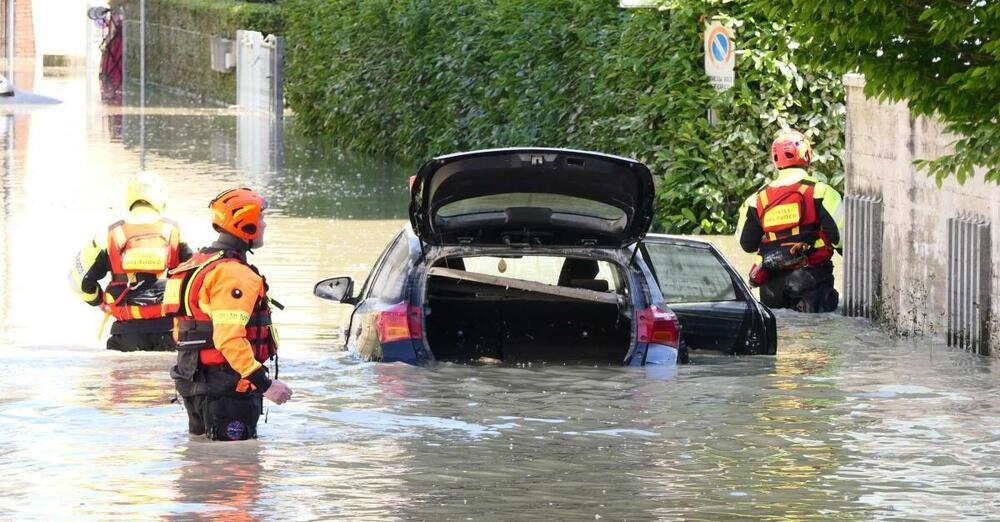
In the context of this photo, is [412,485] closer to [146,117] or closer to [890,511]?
[890,511]

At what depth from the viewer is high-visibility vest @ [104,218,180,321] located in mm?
14930

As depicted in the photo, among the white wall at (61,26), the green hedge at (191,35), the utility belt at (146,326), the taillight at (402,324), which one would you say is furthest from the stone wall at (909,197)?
the white wall at (61,26)

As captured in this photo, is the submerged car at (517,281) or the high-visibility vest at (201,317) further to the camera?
the submerged car at (517,281)

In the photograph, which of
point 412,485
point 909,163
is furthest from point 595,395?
point 909,163

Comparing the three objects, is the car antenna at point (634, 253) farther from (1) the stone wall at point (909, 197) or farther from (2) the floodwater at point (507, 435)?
(1) the stone wall at point (909, 197)

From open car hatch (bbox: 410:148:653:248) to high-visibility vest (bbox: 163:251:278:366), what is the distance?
8.19 ft

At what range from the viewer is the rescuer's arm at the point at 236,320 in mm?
10930

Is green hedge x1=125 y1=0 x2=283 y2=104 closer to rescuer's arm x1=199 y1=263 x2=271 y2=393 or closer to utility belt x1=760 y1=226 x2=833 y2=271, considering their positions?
utility belt x1=760 y1=226 x2=833 y2=271

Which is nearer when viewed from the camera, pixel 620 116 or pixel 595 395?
pixel 595 395

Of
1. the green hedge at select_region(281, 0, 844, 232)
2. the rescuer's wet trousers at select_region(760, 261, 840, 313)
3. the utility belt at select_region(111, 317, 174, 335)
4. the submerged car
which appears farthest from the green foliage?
the rescuer's wet trousers at select_region(760, 261, 840, 313)

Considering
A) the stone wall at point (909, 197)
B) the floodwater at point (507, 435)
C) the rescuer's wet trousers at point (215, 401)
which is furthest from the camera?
the stone wall at point (909, 197)

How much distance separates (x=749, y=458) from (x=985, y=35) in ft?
7.54

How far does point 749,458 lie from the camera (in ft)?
38.3

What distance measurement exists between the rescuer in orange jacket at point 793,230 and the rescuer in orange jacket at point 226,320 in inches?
271
